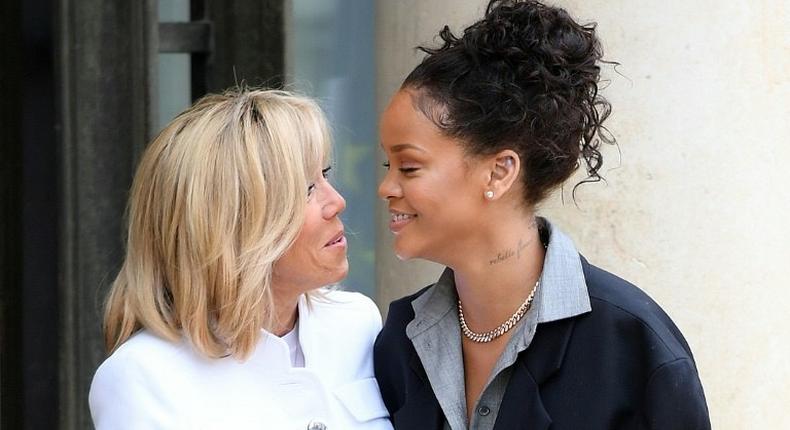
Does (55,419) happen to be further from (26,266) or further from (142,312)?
(142,312)

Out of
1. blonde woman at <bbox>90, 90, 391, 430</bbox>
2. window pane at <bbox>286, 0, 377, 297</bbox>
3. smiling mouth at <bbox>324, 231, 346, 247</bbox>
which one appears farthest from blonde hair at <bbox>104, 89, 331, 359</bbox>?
window pane at <bbox>286, 0, 377, 297</bbox>

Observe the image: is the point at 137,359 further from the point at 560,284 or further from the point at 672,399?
the point at 672,399

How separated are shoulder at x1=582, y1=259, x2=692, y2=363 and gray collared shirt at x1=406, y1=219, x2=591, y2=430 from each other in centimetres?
3

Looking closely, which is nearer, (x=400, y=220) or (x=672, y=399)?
(x=672, y=399)

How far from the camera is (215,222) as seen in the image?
2848mm

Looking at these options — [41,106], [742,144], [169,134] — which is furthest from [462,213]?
[41,106]

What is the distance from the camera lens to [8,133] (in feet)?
15.9

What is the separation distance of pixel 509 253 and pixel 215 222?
62 cm

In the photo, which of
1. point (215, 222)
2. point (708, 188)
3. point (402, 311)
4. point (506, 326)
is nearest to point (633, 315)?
point (506, 326)

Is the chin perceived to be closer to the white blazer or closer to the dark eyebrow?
the dark eyebrow

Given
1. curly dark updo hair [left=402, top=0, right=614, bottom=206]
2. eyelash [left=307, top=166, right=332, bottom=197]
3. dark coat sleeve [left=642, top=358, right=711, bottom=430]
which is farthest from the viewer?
eyelash [left=307, top=166, right=332, bottom=197]

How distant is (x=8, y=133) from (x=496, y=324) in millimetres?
2634

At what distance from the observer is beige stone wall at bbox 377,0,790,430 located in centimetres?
329

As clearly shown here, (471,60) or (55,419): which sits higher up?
(471,60)
